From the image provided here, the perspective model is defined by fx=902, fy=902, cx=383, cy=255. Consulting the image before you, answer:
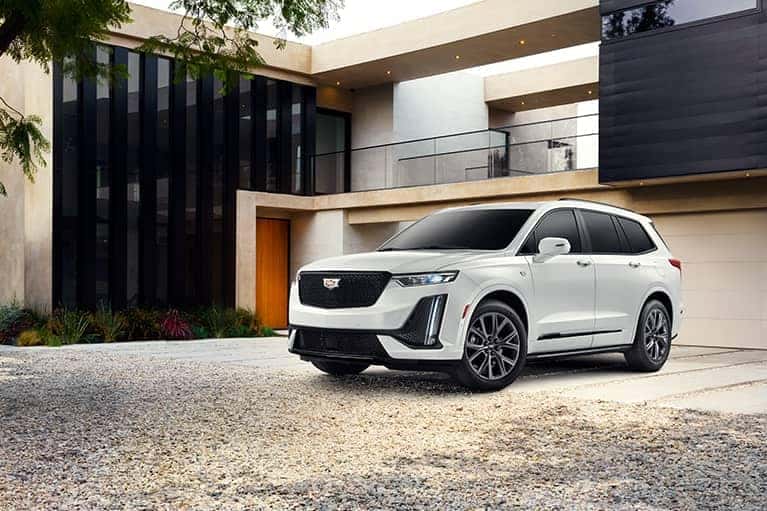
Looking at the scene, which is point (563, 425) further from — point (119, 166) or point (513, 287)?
point (119, 166)

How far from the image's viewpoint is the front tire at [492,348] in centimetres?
855

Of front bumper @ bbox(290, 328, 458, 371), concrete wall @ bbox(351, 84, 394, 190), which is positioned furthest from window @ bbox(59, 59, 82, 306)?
front bumper @ bbox(290, 328, 458, 371)

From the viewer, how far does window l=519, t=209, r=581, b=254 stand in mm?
9406

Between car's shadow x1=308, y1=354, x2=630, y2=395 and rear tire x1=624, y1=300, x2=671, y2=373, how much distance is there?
35 cm

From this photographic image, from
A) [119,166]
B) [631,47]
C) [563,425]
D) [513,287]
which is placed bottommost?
[563,425]

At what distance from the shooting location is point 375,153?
75.9 feet

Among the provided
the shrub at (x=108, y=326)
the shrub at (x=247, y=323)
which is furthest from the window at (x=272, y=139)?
the shrub at (x=108, y=326)

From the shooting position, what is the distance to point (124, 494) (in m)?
4.94

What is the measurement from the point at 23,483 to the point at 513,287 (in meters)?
5.02

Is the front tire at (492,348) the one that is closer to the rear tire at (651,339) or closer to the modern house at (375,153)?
the rear tire at (651,339)

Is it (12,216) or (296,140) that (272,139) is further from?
(12,216)

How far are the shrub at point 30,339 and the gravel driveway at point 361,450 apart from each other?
25.2 ft

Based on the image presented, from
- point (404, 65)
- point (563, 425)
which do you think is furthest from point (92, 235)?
point (563, 425)

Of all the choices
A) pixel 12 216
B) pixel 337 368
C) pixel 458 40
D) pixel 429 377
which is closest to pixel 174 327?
pixel 12 216
